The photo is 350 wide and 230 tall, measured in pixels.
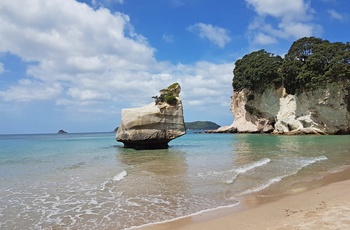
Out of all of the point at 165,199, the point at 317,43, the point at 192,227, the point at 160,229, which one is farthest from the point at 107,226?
the point at 317,43

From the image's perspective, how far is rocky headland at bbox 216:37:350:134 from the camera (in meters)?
51.3

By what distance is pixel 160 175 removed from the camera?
44.6ft

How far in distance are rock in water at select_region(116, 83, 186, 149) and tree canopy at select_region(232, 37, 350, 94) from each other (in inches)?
1337

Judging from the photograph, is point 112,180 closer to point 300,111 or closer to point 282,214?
point 282,214

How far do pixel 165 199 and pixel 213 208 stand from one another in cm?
176

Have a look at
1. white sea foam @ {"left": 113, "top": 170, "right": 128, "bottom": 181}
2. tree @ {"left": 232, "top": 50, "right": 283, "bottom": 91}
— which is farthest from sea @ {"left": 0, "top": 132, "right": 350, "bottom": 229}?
tree @ {"left": 232, "top": 50, "right": 283, "bottom": 91}

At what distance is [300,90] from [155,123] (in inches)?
1559

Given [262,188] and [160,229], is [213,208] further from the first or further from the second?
[262,188]

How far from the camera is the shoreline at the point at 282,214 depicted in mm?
6075

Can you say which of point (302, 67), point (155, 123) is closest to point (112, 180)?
point (155, 123)

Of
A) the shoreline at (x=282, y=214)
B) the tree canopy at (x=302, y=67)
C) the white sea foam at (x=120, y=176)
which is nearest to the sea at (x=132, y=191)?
the white sea foam at (x=120, y=176)

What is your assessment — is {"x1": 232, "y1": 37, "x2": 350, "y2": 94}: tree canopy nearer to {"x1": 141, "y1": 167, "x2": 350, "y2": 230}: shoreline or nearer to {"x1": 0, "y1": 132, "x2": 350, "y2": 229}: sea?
{"x1": 0, "y1": 132, "x2": 350, "y2": 229}: sea

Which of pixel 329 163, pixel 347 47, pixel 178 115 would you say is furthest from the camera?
pixel 347 47

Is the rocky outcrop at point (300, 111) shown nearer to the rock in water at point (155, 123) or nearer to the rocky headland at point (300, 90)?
the rocky headland at point (300, 90)
